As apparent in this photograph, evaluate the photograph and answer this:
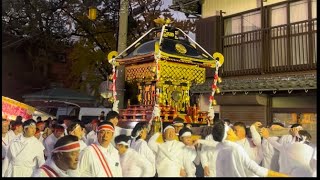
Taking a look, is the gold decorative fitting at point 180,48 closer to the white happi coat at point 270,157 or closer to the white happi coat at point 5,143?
the white happi coat at point 270,157

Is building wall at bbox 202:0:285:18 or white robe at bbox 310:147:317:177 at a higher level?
building wall at bbox 202:0:285:18

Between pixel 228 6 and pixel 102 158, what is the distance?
9.11 metres

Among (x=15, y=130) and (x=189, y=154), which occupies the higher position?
(x=15, y=130)

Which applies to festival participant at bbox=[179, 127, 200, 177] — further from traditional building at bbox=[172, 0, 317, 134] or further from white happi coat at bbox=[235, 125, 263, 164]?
traditional building at bbox=[172, 0, 317, 134]

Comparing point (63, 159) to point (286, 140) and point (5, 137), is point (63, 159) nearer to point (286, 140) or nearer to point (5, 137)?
point (5, 137)

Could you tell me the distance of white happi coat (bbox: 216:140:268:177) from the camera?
4.30 metres

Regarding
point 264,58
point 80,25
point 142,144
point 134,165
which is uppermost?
point 80,25

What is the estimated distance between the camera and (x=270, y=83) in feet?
32.8

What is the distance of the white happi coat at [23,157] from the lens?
18.3 feet

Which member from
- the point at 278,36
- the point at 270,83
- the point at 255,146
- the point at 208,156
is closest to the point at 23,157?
the point at 208,156

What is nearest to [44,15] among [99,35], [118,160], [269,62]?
[99,35]

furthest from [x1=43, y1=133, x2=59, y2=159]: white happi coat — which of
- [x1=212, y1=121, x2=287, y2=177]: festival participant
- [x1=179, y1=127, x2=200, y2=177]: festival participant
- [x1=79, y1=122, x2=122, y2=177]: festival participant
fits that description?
[x1=212, y1=121, x2=287, y2=177]: festival participant

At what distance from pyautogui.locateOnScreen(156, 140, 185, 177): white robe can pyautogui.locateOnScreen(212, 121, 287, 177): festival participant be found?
70 centimetres

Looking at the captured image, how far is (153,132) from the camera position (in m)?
6.19
